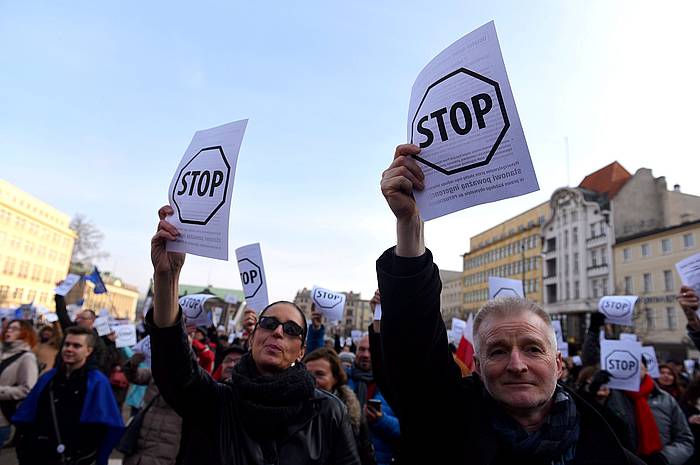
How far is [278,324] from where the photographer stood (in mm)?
2986

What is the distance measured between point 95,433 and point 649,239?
5135 centimetres

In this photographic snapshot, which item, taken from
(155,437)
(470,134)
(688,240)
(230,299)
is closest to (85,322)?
(155,437)

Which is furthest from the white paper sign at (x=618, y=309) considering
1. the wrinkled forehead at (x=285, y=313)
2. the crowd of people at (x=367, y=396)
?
the wrinkled forehead at (x=285, y=313)

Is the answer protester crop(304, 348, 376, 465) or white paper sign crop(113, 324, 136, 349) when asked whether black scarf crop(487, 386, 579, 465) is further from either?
white paper sign crop(113, 324, 136, 349)

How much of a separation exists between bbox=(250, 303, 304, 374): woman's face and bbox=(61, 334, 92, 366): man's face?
2.64m

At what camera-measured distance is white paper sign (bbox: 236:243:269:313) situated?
524cm

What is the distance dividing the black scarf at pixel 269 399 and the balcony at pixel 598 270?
5442 centimetres

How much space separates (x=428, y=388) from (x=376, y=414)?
2318 mm

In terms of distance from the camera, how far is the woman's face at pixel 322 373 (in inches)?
162

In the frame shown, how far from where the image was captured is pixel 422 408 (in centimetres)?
158

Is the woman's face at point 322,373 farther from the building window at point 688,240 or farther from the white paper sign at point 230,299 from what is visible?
the building window at point 688,240

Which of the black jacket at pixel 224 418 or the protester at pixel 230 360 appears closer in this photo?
the black jacket at pixel 224 418

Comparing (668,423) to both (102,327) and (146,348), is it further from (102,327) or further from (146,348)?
(102,327)

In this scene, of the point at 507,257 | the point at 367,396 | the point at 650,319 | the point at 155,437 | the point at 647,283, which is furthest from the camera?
the point at 507,257
